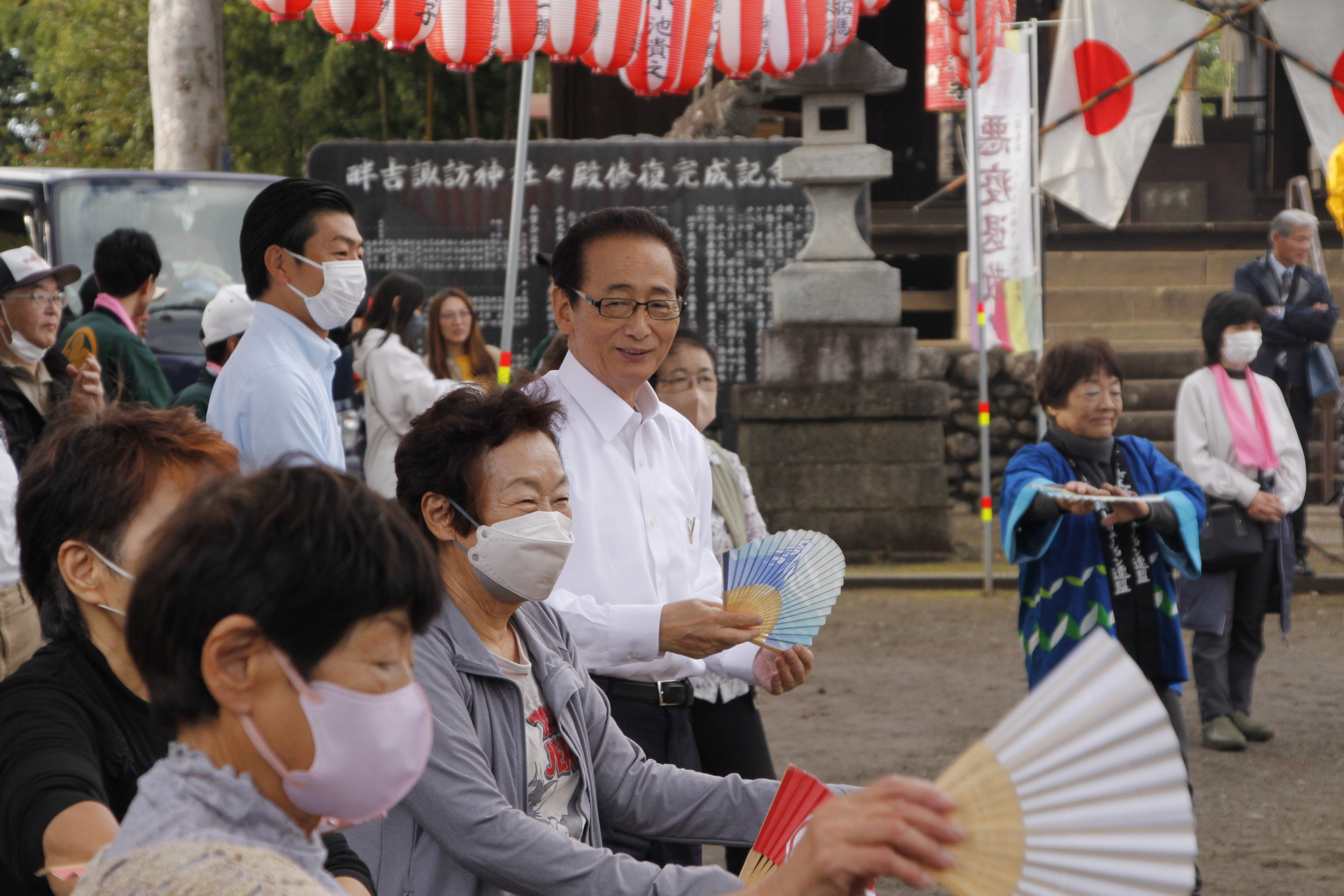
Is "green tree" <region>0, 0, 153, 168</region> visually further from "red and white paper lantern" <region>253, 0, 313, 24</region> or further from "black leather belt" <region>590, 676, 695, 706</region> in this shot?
"black leather belt" <region>590, 676, 695, 706</region>

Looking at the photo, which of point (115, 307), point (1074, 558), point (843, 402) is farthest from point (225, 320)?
point (843, 402)

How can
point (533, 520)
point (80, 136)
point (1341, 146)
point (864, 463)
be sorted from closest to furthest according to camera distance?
1. point (533, 520)
2. point (1341, 146)
3. point (864, 463)
4. point (80, 136)

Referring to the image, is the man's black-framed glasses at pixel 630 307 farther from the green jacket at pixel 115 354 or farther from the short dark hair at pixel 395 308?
the short dark hair at pixel 395 308

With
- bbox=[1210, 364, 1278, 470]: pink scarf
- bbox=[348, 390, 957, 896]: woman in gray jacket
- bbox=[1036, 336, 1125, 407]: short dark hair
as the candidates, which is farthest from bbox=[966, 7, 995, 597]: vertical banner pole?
bbox=[348, 390, 957, 896]: woman in gray jacket

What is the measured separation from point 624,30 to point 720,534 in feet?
15.2

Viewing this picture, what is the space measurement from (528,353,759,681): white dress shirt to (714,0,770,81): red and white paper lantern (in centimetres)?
533

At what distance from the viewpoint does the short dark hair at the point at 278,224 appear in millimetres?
3652

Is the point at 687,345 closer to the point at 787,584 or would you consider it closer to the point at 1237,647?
the point at 787,584

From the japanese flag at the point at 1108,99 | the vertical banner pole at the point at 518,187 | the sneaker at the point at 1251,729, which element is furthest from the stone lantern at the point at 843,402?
the sneaker at the point at 1251,729

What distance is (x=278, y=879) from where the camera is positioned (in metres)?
1.25

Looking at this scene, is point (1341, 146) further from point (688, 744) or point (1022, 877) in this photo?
point (1022, 877)

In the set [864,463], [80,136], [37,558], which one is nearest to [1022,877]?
[37,558]

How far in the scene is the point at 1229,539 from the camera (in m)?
5.71

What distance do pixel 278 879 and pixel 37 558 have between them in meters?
0.94
